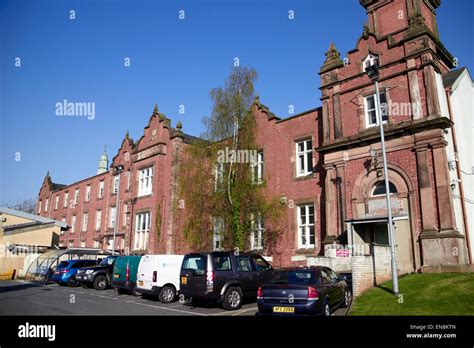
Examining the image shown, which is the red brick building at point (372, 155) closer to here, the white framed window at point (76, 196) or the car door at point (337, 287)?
the car door at point (337, 287)

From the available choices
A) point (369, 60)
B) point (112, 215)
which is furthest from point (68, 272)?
point (369, 60)

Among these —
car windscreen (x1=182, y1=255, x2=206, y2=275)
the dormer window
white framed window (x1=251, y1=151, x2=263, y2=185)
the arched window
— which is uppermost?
the dormer window

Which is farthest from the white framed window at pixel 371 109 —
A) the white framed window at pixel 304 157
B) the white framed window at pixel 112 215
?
the white framed window at pixel 112 215

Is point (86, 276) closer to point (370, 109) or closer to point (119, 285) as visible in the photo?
point (119, 285)

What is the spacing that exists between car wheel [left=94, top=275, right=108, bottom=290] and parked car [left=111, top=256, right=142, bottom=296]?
11.6 ft

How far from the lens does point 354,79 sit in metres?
20.6

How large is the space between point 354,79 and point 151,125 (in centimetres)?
1945

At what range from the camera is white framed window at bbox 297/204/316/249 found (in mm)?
21750

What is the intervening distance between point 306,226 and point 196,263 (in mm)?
9890

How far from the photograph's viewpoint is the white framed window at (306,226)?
21.8 meters

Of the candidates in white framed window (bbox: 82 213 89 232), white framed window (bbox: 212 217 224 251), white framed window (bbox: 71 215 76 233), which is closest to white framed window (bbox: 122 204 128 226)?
white framed window (bbox: 82 213 89 232)

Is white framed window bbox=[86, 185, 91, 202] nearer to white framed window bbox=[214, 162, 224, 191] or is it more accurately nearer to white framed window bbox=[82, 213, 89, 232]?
white framed window bbox=[82, 213, 89, 232]

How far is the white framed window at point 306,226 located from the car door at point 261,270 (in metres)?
7.13
